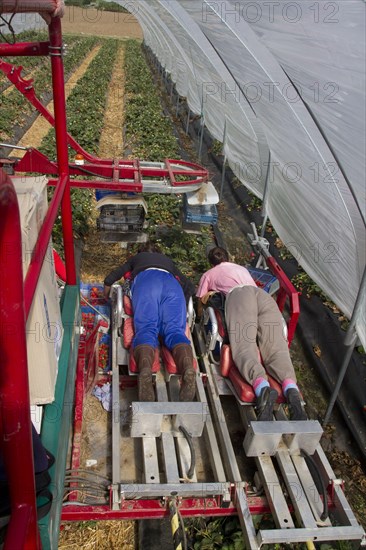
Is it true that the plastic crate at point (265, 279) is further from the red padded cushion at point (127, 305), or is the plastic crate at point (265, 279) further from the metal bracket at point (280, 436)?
the metal bracket at point (280, 436)

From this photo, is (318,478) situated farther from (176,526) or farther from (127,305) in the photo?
(127,305)

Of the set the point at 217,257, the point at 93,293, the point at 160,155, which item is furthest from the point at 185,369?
the point at 160,155

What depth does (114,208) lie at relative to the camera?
17.1 ft

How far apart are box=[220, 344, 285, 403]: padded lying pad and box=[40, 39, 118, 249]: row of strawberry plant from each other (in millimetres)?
3230

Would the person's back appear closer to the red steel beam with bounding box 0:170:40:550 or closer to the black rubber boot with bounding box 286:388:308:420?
the black rubber boot with bounding box 286:388:308:420

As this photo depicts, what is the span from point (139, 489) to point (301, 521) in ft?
3.23

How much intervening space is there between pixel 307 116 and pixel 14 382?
Answer: 3826 mm

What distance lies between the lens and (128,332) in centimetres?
385

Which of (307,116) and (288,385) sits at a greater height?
(307,116)

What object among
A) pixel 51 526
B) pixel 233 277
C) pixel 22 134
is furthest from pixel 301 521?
pixel 22 134

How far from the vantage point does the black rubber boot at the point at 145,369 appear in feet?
10.5

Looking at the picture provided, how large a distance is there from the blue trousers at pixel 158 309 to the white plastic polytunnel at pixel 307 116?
1446mm

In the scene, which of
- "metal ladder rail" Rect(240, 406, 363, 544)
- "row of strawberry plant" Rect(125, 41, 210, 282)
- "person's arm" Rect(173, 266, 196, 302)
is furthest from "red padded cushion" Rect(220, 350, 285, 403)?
"row of strawberry plant" Rect(125, 41, 210, 282)

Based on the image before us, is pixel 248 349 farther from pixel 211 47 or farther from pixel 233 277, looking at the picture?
pixel 211 47
